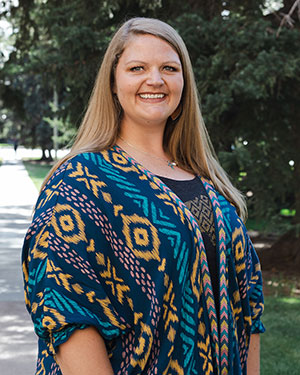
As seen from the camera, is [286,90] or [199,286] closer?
[199,286]

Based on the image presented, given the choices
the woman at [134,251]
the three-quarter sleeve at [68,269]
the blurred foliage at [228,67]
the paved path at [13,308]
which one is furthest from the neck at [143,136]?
the blurred foliage at [228,67]

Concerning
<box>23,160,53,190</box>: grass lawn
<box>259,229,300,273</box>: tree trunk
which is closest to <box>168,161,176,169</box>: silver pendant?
<box>259,229,300,273</box>: tree trunk

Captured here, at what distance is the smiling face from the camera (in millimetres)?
1832

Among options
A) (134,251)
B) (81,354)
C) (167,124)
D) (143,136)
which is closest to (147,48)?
(143,136)

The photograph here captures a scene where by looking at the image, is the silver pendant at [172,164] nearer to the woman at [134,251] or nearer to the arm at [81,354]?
the woman at [134,251]

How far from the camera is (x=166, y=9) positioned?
7734 mm

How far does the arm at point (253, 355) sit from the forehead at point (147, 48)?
3.17 ft

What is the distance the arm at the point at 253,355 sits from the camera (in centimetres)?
204

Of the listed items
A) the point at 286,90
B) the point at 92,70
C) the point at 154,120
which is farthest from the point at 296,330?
the point at 154,120

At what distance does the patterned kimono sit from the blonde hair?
0.15 m

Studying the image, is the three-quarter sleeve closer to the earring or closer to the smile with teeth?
the smile with teeth

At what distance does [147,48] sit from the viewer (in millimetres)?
1833

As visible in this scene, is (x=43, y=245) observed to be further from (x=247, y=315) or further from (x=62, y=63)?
(x=62, y=63)

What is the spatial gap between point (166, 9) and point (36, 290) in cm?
665
